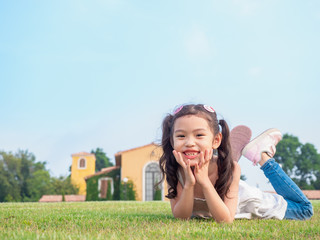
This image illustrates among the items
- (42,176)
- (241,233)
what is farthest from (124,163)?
(241,233)

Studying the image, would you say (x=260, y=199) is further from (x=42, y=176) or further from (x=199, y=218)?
(x=42, y=176)

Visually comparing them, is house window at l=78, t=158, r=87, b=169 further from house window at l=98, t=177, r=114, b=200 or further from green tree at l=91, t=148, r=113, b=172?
green tree at l=91, t=148, r=113, b=172

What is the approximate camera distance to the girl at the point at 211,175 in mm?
3596

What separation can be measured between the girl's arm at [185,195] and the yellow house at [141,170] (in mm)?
27417

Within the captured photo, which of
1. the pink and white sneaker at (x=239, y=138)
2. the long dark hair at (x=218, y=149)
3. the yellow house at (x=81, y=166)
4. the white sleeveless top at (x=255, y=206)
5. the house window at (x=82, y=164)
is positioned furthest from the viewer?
the house window at (x=82, y=164)

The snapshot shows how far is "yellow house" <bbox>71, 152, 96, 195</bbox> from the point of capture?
1895 inches

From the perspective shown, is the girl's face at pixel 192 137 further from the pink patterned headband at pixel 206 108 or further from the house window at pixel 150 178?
the house window at pixel 150 178

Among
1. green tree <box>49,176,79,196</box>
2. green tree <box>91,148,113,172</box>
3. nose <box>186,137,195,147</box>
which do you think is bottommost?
green tree <box>49,176,79,196</box>

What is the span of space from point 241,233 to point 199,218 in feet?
4.41

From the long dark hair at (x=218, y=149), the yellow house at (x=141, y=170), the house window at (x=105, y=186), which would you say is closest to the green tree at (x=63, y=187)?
the house window at (x=105, y=186)

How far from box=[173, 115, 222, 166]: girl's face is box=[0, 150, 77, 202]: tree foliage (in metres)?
44.2

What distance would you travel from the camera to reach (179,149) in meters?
3.65

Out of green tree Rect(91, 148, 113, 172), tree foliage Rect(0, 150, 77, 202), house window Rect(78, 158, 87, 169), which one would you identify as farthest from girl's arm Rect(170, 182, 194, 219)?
green tree Rect(91, 148, 113, 172)

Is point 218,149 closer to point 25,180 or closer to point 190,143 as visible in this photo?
point 190,143
